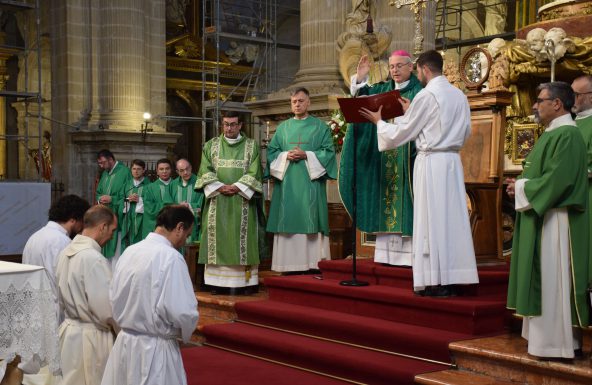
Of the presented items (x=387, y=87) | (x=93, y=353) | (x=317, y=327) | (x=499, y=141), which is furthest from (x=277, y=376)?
(x=499, y=141)

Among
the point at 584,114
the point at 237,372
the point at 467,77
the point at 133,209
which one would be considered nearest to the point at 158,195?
the point at 133,209

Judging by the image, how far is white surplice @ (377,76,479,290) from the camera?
5.87m

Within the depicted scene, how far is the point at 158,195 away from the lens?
986 centimetres

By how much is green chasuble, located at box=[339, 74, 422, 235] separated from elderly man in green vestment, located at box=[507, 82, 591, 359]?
165 centimetres

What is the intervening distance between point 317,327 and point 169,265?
96.9 inches

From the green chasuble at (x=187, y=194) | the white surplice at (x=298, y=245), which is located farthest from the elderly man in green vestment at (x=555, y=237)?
the green chasuble at (x=187, y=194)

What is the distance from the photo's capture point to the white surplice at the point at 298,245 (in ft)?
26.0

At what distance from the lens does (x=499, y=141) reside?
24.7ft

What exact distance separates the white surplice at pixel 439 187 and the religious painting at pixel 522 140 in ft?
8.49

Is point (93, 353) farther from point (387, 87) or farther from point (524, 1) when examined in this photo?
point (524, 1)

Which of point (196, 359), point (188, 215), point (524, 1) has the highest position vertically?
point (524, 1)

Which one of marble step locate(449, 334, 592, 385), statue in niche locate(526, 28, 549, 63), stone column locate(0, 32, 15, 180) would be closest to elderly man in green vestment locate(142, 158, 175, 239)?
statue in niche locate(526, 28, 549, 63)

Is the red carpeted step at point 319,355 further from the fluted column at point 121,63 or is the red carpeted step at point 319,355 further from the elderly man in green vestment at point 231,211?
the fluted column at point 121,63

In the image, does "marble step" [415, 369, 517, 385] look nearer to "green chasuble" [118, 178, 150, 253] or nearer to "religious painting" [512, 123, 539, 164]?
"religious painting" [512, 123, 539, 164]
